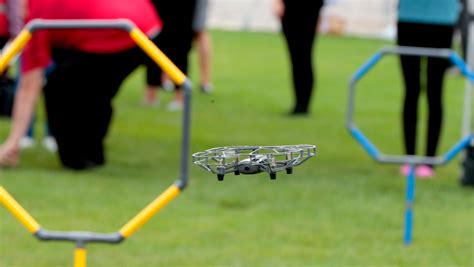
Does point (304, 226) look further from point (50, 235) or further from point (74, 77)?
point (50, 235)

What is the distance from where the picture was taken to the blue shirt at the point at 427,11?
6.41 metres

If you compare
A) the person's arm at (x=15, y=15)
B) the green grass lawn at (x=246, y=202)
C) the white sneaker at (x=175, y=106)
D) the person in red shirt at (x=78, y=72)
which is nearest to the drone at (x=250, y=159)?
the green grass lawn at (x=246, y=202)

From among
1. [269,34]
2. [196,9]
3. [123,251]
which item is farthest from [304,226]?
[269,34]

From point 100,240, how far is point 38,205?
2.64m

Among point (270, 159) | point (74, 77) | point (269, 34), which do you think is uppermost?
point (270, 159)

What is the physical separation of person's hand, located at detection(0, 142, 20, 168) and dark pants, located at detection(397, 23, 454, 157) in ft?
7.89

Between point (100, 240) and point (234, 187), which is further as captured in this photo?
point (234, 187)

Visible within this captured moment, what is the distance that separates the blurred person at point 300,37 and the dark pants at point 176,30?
1681mm

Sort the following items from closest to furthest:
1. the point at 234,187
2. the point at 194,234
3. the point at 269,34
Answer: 1. the point at 194,234
2. the point at 234,187
3. the point at 269,34

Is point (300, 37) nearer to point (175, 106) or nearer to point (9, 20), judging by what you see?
point (175, 106)

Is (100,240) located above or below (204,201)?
above

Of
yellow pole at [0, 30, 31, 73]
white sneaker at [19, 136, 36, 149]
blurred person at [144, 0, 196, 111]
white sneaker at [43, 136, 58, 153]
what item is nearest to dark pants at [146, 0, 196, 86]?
blurred person at [144, 0, 196, 111]

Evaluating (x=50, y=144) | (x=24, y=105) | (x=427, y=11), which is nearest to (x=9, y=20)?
(x=24, y=105)

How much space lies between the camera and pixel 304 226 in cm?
516
